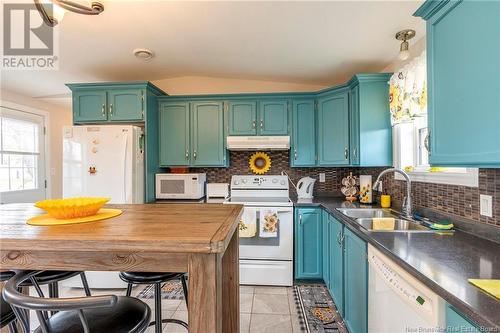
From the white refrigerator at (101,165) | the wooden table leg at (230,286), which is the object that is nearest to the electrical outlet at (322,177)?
the wooden table leg at (230,286)

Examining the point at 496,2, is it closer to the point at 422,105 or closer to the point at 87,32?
the point at 422,105

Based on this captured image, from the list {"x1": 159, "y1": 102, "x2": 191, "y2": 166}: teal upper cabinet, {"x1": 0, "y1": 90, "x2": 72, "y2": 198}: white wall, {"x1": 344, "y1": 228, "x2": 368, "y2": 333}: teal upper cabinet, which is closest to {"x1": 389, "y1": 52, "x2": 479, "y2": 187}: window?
{"x1": 344, "y1": 228, "x2": 368, "y2": 333}: teal upper cabinet

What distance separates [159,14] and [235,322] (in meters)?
2.22

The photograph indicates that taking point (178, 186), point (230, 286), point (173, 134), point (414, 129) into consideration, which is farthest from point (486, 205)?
point (173, 134)

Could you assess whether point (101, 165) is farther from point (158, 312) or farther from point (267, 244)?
point (267, 244)

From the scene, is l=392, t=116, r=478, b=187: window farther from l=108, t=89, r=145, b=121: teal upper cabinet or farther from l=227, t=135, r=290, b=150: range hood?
l=108, t=89, r=145, b=121: teal upper cabinet

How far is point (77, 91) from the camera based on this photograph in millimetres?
2832

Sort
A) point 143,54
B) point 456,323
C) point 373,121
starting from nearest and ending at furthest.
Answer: point 456,323
point 373,121
point 143,54

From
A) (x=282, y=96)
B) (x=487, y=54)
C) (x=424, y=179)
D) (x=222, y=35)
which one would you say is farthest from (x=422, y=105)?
(x=222, y=35)

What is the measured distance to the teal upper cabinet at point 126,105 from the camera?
9.14 ft

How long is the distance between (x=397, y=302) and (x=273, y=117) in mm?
2272

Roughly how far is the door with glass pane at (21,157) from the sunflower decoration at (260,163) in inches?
124

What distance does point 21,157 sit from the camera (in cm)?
350

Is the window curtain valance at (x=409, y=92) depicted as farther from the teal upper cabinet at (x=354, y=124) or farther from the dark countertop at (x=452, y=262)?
the dark countertop at (x=452, y=262)
